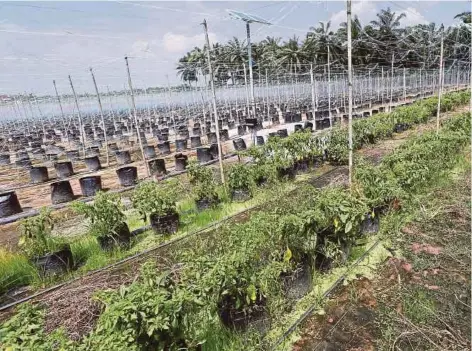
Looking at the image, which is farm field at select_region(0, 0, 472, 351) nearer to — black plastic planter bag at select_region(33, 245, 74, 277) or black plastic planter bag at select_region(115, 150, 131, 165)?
black plastic planter bag at select_region(33, 245, 74, 277)

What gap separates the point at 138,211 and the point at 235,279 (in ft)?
10.9

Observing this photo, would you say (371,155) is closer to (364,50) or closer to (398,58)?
(364,50)

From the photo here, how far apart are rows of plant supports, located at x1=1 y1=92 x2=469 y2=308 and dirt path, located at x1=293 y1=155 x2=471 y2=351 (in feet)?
5.60

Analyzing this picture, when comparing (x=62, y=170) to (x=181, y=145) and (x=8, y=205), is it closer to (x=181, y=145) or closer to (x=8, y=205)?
(x=8, y=205)

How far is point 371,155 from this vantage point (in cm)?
1065

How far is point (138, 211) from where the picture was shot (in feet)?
19.3

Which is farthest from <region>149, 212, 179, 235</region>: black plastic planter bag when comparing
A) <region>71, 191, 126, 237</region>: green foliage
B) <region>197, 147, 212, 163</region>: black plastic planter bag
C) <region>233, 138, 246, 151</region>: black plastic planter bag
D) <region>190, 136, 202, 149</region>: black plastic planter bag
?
<region>190, 136, 202, 149</region>: black plastic planter bag

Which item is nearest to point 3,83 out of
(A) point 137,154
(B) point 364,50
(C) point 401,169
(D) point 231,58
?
(A) point 137,154

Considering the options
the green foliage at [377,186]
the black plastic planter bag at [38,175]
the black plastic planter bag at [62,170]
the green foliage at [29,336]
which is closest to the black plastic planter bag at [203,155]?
the black plastic planter bag at [62,170]

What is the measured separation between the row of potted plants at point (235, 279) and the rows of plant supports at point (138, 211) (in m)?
1.49

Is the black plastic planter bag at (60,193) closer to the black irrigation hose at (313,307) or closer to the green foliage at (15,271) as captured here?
the green foliage at (15,271)

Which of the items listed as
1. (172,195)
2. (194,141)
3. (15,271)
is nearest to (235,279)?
(172,195)

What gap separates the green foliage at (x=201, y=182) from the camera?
6531 millimetres

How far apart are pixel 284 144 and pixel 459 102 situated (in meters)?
18.0
